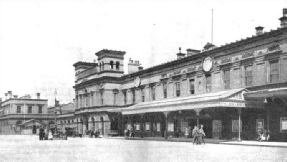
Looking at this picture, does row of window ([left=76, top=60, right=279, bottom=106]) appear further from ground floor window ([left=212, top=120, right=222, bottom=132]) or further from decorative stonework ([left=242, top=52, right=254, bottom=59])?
ground floor window ([left=212, top=120, right=222, bottom=132])

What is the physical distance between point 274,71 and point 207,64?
22.3ft

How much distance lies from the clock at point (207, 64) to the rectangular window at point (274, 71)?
6029mm

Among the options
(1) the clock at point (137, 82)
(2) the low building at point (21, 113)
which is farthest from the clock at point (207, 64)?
(2) the low building at point (21, 113)

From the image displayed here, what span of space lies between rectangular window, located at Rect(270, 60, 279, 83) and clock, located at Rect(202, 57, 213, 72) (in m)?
6.03

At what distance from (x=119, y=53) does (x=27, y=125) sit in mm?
36376

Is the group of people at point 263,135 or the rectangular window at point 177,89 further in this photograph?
the rectangular window at point 177,89

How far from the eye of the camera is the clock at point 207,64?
29766mm

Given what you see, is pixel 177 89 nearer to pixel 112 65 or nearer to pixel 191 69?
pixel 191 69

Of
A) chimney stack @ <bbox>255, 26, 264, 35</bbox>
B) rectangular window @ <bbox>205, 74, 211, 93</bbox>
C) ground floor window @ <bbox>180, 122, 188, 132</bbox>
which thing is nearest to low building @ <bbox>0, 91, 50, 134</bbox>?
ground floor window @ <bbox>180, 122, 188, 132</bbox>

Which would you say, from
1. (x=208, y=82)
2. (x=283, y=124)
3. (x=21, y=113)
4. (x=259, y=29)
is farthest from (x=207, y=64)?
(x=21, y=113)

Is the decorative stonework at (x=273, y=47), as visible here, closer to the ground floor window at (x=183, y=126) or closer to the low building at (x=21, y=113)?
the ground floor window at (x=183, y=126)

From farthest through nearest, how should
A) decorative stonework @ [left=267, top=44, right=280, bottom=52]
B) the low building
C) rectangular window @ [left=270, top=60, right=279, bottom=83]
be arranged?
the low building
rectangular window @ [left=270, top=60, right=279, bottom=83]
decorative stonework @ [left=267, top=44, right=280, bottom=52]

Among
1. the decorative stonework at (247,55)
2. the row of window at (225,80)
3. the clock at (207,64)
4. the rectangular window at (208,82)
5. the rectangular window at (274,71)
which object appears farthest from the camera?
the rectangular window at (208,82)

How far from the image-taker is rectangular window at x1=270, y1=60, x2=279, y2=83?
24.0m
